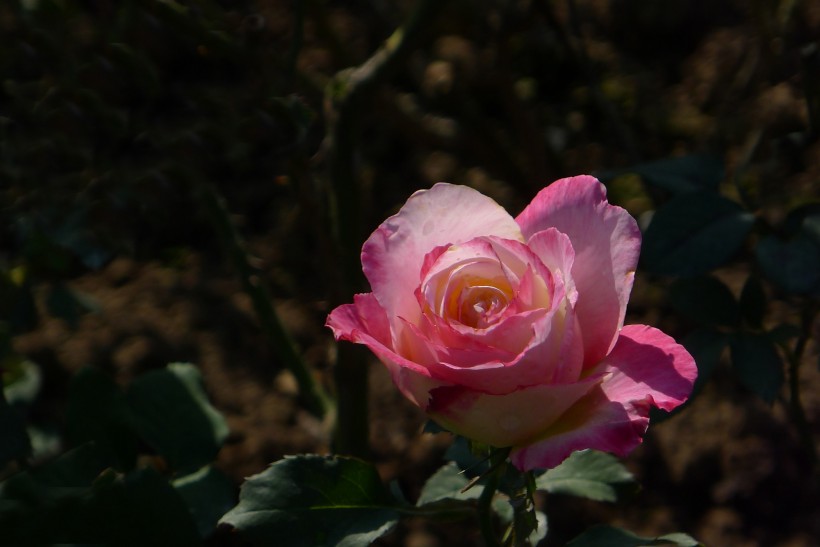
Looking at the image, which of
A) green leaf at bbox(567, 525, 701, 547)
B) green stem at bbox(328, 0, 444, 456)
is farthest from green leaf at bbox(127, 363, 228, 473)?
green leaf at bbox(567, 525, 701, 547)

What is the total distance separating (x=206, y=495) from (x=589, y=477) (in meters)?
0.33

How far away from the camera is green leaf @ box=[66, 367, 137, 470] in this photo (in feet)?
2.87

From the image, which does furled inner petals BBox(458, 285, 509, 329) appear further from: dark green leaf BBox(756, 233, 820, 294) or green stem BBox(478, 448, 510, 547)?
dark green leaf BBox(756, 233, 820, 294)

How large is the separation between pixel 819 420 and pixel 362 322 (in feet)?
4.00

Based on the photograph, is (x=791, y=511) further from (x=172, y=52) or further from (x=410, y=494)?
(x=172, y=52)

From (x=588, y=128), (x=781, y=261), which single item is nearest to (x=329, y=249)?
(x=781, y=261)

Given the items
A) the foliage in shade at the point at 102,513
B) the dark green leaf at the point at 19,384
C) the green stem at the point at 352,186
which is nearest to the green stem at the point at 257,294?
the green stem at the point at 352,186

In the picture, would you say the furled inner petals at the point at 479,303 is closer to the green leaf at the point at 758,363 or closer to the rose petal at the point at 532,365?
the rose petal at the point at 532,365

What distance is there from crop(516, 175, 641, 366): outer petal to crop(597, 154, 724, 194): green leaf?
0.36 m

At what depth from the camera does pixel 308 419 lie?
1665mm

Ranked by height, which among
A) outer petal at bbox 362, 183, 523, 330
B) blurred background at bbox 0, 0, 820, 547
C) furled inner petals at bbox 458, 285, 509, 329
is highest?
outer petal at bbox 362, 183, 523, 330

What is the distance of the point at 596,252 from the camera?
541 mm

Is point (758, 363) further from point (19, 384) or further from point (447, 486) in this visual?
point (19, 384)

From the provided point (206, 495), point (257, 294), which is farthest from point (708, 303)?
point (257, 294)
